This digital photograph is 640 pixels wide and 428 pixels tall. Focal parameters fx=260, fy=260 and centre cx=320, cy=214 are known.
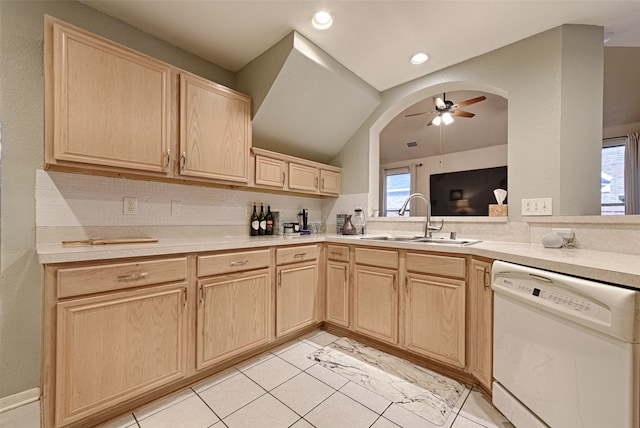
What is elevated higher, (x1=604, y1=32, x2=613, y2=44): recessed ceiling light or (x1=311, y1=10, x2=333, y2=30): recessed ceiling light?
(x1=311, y1=10, x2=333, y2=30): recessed ceiling light

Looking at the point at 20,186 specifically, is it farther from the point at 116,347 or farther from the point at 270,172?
the point at 270,172

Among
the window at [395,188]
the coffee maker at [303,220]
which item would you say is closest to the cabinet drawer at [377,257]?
the coffee maker at [303,220]

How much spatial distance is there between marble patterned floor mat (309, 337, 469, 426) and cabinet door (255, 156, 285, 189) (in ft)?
4.87

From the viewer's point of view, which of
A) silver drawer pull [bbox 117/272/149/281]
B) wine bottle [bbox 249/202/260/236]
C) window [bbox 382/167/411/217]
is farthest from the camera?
window [bbox 382/167/411/217]

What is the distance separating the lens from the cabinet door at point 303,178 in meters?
2.60

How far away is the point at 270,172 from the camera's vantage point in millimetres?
Answer: 2391

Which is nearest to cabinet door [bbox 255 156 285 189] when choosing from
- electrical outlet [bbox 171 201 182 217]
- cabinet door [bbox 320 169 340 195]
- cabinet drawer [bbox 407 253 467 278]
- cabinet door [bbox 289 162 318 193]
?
cabinet door [bbox 289 162 318 193]

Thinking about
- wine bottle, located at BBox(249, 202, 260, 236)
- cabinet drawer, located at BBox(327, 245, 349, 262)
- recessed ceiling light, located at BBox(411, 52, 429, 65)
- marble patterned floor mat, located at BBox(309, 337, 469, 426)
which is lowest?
marble patterned floor mat, located at BBox(309, 337, 469, 426)

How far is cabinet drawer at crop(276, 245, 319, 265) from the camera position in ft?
6.77

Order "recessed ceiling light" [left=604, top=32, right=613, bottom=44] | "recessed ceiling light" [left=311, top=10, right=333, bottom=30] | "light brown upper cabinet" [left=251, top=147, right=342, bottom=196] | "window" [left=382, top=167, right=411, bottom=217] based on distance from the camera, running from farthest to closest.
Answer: "window" [left=382, top=167, right=411, bottom=217] → "light brown upper cabinet" [left=251, top=147, right=342, bottom=196] → "recessed ceiling light" [left=604, top=32, right=613, bottom=44] → "recessed ceiling light" [left=311, top=10, right=333, bottom=30]

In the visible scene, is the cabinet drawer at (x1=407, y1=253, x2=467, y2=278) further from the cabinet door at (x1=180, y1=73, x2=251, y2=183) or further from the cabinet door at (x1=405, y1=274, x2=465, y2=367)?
the cabinet door at (x1=180, y1=73, x2=251, y2=183)

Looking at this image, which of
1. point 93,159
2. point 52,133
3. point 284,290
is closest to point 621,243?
point 284,290

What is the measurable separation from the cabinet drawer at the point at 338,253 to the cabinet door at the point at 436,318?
567mm

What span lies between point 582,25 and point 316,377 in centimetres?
305
